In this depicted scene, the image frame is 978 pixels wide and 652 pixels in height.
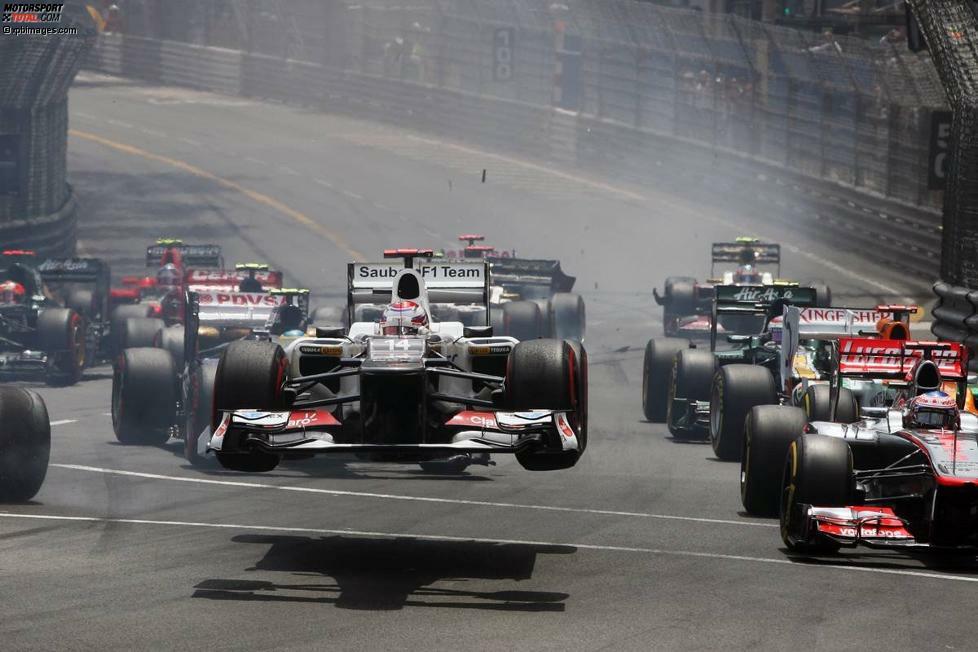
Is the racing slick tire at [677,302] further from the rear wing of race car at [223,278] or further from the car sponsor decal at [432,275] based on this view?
the car sponsor decal at [432,275]

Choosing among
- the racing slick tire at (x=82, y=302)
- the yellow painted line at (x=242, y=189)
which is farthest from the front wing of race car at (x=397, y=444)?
the yellow painted line at (x=242, y=189)

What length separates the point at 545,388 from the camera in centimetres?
1364

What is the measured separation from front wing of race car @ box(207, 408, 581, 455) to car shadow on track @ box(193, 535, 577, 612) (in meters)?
0.96

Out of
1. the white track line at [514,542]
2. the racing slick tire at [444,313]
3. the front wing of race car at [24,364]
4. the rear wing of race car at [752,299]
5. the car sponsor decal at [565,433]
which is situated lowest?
the front wing of race car at [24,364]

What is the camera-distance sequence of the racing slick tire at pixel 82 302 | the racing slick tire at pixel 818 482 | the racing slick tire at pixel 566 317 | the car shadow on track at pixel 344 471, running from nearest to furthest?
1. the racing slick tire at pixel 818 482
2. the car shadow on track at pixel 344 471
3. the racing slick tire at pixel 82 302
4. the racing slick tire at pixel 566 317

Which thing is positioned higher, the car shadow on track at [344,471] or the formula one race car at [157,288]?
the formula one race car at [157,288]

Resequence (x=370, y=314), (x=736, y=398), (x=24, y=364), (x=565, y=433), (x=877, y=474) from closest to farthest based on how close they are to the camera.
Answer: (x=565, y=433) < (x=877, y=474) < (x=736, y=398) < (x=370, y=314) < (x=24, y=364)

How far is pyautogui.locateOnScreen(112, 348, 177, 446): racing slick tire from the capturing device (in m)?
22.3

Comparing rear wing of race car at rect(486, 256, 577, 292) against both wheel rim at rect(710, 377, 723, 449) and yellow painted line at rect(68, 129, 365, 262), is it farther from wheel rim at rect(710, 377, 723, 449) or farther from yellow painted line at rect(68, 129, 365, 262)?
wheel rim at rect(710, 377, 723, 449)

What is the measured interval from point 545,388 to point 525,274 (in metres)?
21.5

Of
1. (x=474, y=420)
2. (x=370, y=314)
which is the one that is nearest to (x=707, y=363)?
(x=370, y=314)

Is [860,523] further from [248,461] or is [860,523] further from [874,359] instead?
[248,461]

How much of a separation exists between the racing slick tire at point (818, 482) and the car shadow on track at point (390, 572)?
190cm

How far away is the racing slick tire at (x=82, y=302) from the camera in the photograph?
109 ft
